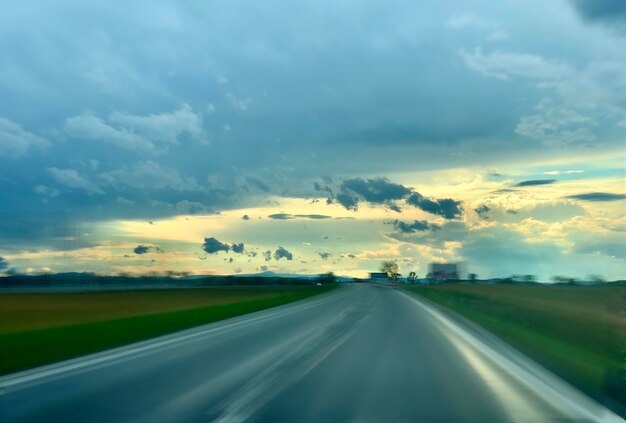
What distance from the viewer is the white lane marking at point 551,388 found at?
989 cm

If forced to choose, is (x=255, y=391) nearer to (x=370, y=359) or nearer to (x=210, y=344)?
(x=370, y=359)

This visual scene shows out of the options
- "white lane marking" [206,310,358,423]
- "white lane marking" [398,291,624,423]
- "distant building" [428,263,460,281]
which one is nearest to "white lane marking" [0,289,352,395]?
"white lane marking" [206,310,358,423]

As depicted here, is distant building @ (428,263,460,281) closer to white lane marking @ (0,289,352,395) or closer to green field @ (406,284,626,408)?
green field @ (406,284,626,408)

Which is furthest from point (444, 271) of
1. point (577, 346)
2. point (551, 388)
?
point (551, 388)

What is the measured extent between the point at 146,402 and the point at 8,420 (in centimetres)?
183

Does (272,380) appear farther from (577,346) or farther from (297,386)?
(577,346)

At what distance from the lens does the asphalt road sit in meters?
9.66

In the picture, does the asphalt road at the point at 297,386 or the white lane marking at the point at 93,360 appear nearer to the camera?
the asphalt road at the point at 297,386

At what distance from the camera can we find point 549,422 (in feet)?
29.9

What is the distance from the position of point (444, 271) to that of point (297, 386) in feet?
536

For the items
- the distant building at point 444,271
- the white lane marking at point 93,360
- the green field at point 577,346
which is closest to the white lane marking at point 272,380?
the white lane marking at point 93,360

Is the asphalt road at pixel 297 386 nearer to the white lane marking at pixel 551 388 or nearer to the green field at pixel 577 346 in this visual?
the white lane marking at pixel 551 388

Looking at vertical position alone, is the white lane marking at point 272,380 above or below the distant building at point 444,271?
below

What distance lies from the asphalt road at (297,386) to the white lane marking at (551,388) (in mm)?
21
